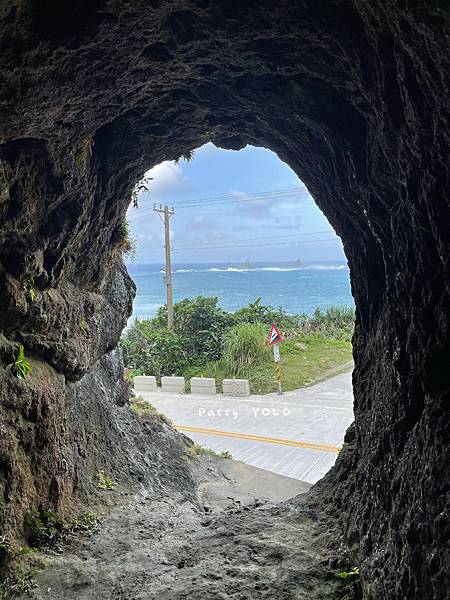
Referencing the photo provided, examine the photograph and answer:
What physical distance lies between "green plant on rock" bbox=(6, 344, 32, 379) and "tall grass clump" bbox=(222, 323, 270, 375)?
44.2 feet

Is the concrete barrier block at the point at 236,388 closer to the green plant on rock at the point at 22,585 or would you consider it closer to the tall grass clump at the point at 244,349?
the tall grass clump at the point at 244,349

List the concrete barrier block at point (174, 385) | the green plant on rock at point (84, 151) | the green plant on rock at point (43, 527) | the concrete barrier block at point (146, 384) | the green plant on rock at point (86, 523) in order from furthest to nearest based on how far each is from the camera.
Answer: the concrete barrier block at point (146, 384) < the concrete barrier block at point (174, 385) < the green plant on rock at point (86, 523) < the green plant on rock at point (84, 151) < the green plant on rock at point (43, 527)

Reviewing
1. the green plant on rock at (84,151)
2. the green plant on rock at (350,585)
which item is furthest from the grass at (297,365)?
the green plant on rock at (350,585)

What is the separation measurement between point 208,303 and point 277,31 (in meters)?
18.8

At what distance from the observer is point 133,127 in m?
4.77

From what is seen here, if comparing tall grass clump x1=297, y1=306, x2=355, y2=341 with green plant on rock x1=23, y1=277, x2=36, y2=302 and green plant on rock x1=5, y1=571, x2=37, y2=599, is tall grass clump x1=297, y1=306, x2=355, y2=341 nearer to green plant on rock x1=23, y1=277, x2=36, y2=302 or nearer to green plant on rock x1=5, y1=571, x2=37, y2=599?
green plant on rock x1=23, y1=277, x2=36, y2=302

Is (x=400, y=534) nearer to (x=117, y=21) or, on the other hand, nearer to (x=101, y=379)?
(x=117, y=21)

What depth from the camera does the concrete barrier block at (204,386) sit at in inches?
611

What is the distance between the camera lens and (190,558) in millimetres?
4074

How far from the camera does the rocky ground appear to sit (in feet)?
10.8

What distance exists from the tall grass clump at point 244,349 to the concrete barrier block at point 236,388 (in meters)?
2.12

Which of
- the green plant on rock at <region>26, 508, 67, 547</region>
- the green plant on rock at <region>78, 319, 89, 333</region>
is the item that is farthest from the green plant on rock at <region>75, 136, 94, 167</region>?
the green plant on rock at <region>26, 508, 67, 547</region>

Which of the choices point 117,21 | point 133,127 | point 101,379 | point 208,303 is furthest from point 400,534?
point 208,303

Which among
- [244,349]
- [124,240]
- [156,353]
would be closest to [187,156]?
[124,240]
